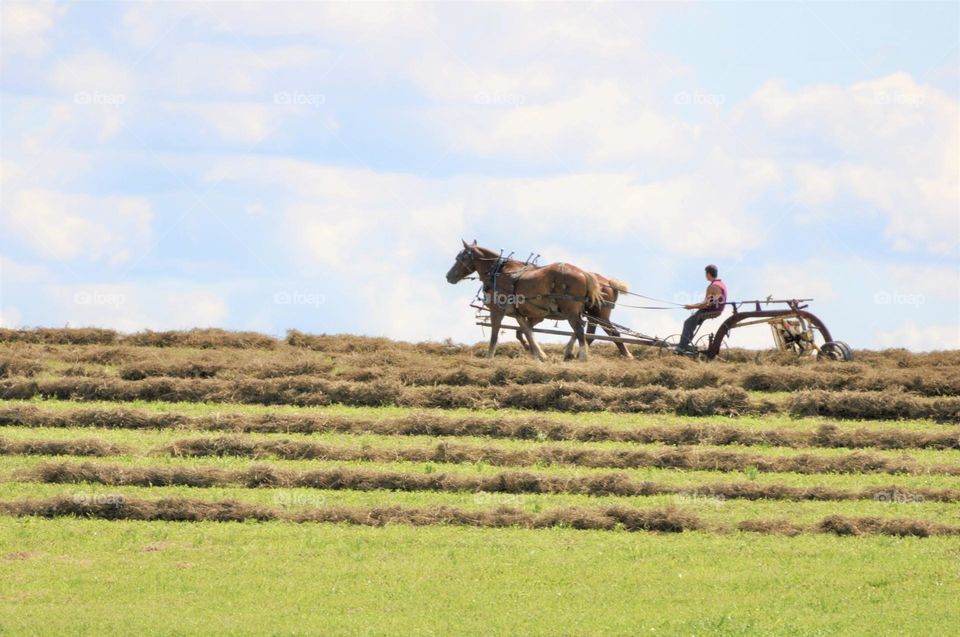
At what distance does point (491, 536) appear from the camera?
16.5 m

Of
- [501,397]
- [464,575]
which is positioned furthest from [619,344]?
[464,575]

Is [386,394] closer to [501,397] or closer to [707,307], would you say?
[501,397]

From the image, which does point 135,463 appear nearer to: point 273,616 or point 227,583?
point 227,583

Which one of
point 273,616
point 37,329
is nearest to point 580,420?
point 273,616

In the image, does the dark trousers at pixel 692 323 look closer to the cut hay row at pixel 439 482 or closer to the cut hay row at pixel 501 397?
the cut hay row at pixel 501 397

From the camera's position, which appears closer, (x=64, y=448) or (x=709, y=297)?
(x=64, y=448)

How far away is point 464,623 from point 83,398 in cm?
1483

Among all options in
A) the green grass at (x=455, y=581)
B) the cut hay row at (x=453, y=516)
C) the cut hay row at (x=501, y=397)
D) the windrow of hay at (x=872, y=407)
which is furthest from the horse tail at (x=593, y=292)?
the green grass at (x=455, y=581)

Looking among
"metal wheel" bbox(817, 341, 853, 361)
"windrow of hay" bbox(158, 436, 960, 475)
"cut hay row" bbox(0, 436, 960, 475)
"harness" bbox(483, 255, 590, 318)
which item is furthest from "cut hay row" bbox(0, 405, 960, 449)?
"harness" bbox(483, 255, 590, 318)

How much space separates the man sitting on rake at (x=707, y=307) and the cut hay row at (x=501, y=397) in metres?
2.80

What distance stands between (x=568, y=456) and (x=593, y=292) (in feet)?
29.6

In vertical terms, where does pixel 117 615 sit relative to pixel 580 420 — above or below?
below

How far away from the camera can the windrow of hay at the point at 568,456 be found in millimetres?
20547

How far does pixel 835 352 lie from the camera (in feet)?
90.9
